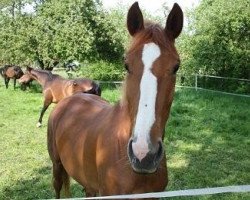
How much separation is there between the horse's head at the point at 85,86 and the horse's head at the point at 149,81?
7.04 metres

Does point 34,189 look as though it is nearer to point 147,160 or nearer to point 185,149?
point 185,149

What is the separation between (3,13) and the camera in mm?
22656

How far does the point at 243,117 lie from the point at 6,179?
6.55 metres

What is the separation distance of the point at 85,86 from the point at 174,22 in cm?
745

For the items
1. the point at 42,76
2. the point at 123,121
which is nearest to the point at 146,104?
the point at 123,121

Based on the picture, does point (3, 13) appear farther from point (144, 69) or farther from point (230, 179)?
point (144, 69)

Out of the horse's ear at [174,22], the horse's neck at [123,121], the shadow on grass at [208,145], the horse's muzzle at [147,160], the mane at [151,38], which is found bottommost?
the shadow on grass at [208,145]

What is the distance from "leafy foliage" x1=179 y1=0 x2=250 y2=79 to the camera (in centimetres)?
1458

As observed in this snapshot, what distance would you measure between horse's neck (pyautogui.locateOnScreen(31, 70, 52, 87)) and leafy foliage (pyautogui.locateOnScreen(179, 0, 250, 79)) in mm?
6372

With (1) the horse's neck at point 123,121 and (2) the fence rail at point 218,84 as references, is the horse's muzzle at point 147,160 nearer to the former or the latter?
(1) the horse's neck at point 123,121

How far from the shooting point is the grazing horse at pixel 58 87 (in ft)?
32.4

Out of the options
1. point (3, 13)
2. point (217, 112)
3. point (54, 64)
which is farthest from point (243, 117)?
point (3, 13)

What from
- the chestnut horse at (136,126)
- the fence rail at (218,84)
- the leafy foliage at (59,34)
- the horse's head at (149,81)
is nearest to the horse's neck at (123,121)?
the chestnut horse at (136,126)

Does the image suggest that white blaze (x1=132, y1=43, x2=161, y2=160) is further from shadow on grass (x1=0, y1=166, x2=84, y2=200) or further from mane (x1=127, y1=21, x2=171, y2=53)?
shadow on grass (x1=0, y1=166, x2=84, y2=200)
